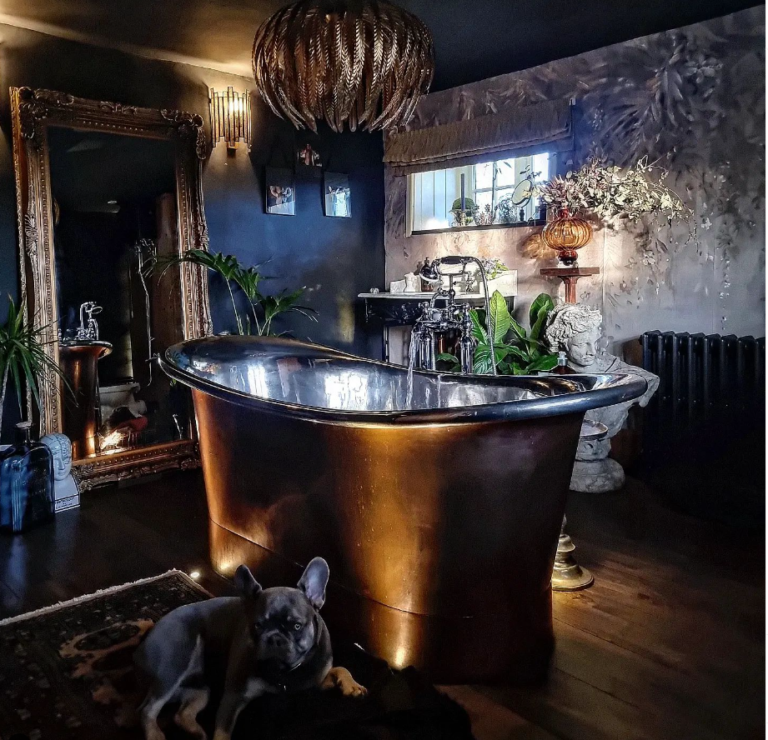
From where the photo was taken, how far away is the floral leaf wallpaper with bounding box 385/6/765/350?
3248 mm

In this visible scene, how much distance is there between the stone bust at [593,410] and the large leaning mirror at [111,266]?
6.49 feet

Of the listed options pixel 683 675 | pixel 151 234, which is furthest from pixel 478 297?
pixel 683 675

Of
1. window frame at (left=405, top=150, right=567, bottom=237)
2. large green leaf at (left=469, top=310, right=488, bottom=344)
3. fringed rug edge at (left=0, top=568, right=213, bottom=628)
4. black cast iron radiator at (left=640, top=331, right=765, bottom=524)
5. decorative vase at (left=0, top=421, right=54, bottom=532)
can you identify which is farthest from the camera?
window frame at (left=405, top=150, right=567, bottom=237)

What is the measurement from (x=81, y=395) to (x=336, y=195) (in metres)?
2.09

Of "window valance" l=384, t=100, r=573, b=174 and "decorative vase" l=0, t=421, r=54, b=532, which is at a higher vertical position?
"window valance" l=384, t=100, r=573, b=174

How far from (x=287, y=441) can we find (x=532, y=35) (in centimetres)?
250

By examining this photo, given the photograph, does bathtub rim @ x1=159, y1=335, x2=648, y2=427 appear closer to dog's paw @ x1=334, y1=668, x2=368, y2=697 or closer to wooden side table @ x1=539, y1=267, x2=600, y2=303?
dog's paw @ x1=334, y1=668, x2=368, y2=697

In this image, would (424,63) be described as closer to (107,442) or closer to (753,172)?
(753,172)

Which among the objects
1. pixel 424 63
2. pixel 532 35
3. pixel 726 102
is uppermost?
pixel 532 35

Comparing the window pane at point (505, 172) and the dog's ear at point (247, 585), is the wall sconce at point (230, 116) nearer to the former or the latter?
the window pane at point (505, 172)

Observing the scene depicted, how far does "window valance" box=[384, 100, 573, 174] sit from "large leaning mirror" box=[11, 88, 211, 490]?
1.43m

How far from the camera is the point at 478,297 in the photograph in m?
4.07

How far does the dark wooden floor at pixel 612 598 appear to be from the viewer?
1662mm

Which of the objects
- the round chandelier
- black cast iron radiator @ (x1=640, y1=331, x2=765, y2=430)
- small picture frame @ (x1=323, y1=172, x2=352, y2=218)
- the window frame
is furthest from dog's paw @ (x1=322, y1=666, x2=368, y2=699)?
small picture frame @ (x1=323, y1=172, x2=352, y2=218)
